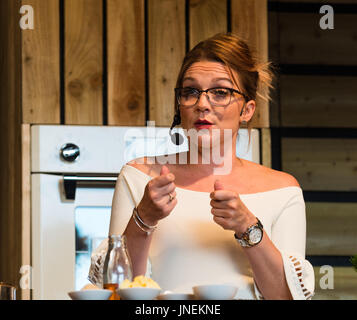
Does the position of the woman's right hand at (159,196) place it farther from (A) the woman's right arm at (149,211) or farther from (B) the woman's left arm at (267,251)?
(B) the woman's left arm at (267,251)

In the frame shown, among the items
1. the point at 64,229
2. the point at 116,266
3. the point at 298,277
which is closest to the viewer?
the point at 116,266

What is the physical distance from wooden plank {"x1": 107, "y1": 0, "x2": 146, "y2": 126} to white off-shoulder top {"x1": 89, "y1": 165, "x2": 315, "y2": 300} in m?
1.05

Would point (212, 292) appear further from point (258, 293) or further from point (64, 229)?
point (64, 229)

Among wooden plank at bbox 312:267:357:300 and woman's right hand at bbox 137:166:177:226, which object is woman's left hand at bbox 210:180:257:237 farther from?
wooden plank at bbox 312:267:357:300

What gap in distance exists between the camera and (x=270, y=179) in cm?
219

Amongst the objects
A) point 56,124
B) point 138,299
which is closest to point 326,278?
point 56,124

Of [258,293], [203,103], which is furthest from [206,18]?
[258,293]

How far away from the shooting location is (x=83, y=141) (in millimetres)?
3078

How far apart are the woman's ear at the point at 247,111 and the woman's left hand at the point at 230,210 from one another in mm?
537

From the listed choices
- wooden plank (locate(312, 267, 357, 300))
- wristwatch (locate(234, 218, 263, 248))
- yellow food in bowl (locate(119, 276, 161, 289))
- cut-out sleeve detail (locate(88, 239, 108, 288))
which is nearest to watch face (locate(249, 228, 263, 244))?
wristwatch (locate(234, 218, 263, 248))

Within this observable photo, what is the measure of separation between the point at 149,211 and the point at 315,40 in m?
2.35

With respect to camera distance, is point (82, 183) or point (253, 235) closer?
point (253, 235)
